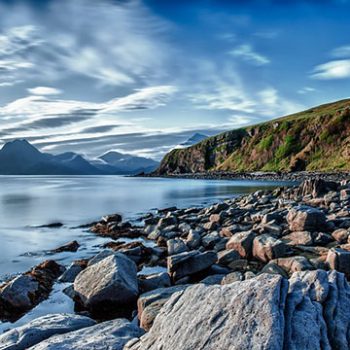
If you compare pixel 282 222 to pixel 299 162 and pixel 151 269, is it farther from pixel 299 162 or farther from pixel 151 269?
pixel 299 162

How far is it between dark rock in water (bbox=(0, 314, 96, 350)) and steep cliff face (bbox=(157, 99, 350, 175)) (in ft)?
337

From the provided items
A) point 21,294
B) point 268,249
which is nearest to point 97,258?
point 21,294

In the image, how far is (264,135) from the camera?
158 m

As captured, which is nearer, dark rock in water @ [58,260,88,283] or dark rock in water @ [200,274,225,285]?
dark rock in water @ [200,274,225,285]

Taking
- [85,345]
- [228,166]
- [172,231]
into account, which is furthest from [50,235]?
[228,166]

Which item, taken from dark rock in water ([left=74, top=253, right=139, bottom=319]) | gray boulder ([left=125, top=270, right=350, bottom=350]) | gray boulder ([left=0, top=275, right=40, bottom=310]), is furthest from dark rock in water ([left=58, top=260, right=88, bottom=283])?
gray boulder ([left=125, top=270, right=350, bottom=350])

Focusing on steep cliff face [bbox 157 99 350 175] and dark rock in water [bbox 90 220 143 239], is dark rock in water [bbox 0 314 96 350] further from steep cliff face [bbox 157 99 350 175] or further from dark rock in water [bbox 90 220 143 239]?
steep cliff face [bbox 157 99 350 175]

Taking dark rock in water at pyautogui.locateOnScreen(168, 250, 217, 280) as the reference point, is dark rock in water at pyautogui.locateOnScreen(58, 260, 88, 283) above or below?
below

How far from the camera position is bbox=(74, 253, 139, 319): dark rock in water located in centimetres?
1033

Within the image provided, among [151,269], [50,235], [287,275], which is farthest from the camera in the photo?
[50,235]

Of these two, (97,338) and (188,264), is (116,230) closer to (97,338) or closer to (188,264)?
(188,264)

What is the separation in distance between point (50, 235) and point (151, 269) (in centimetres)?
1256

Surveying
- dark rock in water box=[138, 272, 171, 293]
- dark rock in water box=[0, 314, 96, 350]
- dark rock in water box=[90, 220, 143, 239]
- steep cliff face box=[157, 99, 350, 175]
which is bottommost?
dark rock in water box=[90, 220, 143, 239]

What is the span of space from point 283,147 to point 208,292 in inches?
5548
